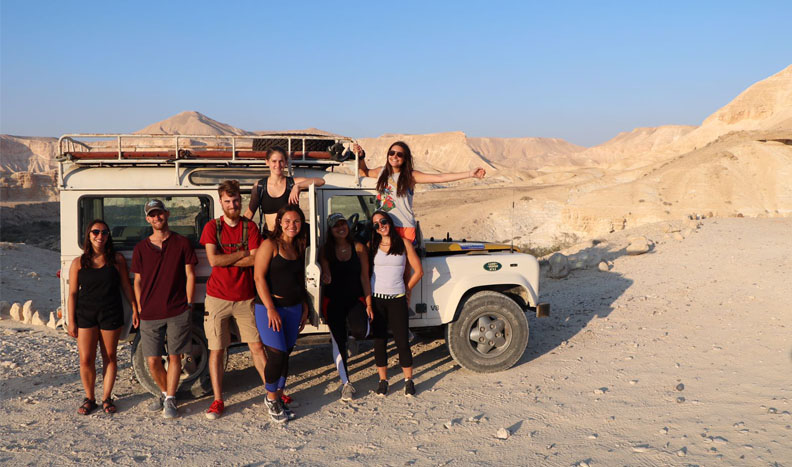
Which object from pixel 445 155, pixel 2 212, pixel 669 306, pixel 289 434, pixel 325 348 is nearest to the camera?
pixel 289 434

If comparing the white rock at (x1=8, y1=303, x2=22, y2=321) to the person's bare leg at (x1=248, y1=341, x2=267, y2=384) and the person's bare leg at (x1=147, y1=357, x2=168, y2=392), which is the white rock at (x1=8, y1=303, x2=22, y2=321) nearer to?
the person's bare leg at (x1=147, y1=357, x2=168, y2=392)

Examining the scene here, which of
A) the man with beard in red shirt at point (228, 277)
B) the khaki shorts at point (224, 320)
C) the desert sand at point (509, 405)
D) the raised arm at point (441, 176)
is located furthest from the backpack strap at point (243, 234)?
the raised arm at point (441, 176)

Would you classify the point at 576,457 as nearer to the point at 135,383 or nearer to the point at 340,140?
the point at 340,140

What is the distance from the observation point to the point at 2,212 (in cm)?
3775

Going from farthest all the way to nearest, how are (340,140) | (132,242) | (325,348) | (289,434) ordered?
(325,348) → (340,140) → (132,242) → (289,434)

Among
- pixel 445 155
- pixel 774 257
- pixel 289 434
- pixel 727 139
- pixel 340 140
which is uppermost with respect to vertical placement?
pixel 445 155

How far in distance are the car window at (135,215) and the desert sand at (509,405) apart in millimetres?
1671

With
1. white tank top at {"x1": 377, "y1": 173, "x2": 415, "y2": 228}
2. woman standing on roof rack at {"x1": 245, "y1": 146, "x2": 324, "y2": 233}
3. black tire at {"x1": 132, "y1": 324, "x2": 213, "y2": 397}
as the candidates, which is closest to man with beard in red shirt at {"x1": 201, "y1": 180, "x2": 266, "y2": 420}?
woman standing on roof rack at {"x1": 245, "y1": 146, "x2": 324, "y2": 233}

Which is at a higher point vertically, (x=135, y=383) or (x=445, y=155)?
(x=445, y=155)

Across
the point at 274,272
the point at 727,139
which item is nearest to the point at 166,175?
the point at 274,272

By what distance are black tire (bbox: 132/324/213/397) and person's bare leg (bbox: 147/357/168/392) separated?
0.22 metres

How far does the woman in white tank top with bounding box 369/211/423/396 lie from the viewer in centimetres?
566

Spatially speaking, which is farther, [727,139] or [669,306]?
[727,139]

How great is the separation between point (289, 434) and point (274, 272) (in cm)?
140
